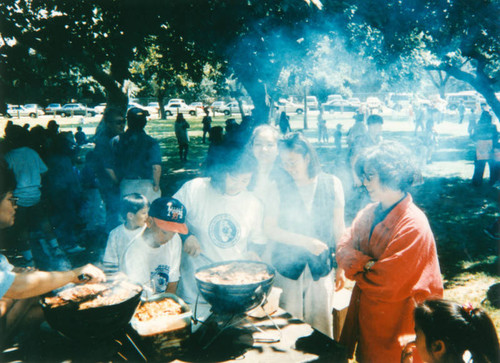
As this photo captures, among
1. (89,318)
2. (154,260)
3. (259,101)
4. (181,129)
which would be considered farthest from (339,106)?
(89,318)

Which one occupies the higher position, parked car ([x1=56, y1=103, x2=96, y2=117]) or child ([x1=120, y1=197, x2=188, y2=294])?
parked car ([x1=56, y1=103, x2=96, y2=117])

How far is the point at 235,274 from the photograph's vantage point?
248cm

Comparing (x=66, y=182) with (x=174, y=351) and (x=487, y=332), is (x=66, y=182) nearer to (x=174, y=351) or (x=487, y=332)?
(x=174, y=351)

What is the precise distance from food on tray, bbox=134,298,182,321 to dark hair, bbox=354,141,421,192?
64.5 inches

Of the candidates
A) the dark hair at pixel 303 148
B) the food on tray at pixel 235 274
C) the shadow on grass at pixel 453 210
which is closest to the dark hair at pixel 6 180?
the food on tray at pixel 235 274

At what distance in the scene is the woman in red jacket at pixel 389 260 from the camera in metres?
2.29

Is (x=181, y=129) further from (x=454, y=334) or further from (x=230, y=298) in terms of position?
(x=454, y=334)

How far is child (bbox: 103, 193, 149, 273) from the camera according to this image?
2.92 meters

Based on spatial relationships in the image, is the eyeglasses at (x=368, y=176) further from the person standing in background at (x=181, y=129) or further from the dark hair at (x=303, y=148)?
the person standing in background at (x=181, y=129)

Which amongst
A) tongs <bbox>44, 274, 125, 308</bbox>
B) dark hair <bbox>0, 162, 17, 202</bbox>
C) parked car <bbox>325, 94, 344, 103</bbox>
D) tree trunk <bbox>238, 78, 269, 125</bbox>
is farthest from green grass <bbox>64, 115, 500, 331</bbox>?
parked car <bbox>325, 94, 344, 103</bbox>

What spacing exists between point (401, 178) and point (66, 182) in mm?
5688

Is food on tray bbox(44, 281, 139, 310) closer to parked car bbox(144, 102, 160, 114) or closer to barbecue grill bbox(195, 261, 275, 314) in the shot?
barbecue grill bbox(195, 261, 275, 314)

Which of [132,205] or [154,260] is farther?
[132,205]

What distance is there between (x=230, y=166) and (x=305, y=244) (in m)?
0.91
